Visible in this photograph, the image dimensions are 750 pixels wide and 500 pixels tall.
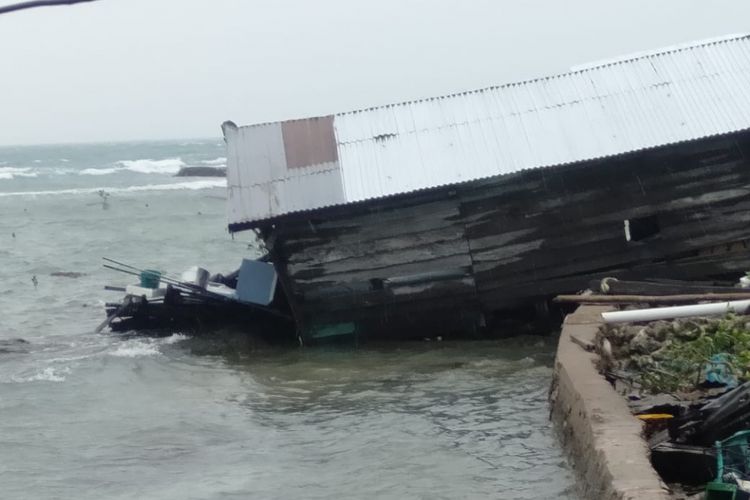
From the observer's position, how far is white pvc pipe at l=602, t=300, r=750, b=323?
827 cm

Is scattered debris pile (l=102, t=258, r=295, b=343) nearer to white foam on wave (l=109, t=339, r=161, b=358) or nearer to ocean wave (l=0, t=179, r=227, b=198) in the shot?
white foam on wave (l=109, t=339, r=161, b=358)

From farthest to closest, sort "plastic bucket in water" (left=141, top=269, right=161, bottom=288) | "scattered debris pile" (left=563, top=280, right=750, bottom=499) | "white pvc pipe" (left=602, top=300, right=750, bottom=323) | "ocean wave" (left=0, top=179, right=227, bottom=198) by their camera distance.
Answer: "ocean wave" (left=0, top=179, right=227, bottom=198) → "plastic bucket in water" (left=141, top=269, right=161, bottom=288) → "white pvc pipe" (left=602, top=300, right=750, bottom=323) → "scattered debris pile" (left=563, top=280, right=750, bottom=499)

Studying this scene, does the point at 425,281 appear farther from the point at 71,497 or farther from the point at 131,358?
the point at 71,497

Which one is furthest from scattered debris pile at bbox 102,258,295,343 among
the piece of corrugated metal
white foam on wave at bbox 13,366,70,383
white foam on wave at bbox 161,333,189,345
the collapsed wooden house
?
white foam on wave at bbox 13,366,70,383

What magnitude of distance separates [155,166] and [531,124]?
7058 centimetres

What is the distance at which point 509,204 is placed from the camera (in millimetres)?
12461

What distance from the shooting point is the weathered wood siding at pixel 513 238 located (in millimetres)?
12328

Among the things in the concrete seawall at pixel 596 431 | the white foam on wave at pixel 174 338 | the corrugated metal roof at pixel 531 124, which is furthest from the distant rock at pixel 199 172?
the concrete seawall at pixel 596 431

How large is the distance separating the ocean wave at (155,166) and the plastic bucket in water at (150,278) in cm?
6189

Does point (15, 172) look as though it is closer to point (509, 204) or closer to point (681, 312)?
point (509, 204)

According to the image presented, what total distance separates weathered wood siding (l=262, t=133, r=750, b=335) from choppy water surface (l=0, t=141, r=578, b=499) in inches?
26.1

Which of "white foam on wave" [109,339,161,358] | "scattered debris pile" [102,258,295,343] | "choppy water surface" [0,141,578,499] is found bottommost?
"choppy water surface" [0,141,578,499]

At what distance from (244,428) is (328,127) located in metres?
5.14

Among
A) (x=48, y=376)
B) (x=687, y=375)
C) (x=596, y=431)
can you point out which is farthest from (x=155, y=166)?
(x=596, y=431)
